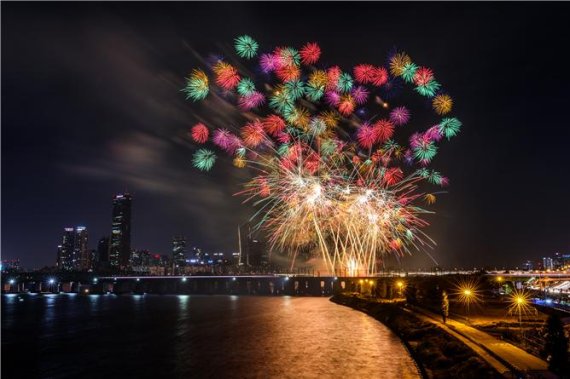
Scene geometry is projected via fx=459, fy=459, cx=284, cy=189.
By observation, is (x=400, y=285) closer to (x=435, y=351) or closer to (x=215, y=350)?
(x=215, y=350)

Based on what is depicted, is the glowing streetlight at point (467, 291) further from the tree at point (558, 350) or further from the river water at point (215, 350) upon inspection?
the tree at point (558, 350)

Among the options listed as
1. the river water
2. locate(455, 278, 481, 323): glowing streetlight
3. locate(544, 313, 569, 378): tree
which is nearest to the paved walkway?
locate(544, 313, 569, 378): tree

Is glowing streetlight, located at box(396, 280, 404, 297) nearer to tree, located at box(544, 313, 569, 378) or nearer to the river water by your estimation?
the river water

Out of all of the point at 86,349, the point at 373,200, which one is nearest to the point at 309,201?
the point at 373,200

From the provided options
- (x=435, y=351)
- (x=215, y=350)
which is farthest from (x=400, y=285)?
(x=435, y=351)

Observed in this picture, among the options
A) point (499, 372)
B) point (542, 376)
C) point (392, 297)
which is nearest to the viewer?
point (542, 376)

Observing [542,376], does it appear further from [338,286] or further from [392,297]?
[338,286]
